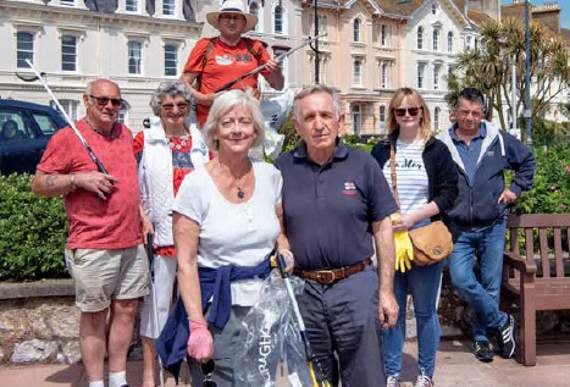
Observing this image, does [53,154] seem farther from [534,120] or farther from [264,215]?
[534,120]

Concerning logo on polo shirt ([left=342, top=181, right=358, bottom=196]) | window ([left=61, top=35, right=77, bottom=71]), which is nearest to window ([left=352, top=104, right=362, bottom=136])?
window ([left=61, top=35, right=77, bottom=71])

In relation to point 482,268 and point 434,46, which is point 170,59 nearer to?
point 434,46

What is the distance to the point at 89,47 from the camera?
3906 centimetres

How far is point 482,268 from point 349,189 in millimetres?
2296

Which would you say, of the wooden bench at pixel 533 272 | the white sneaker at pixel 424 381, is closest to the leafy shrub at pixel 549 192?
the wooden bench at pixel 533 272

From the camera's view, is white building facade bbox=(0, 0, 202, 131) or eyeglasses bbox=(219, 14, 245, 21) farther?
white building facade bbox=(0, 0, 202, 131)

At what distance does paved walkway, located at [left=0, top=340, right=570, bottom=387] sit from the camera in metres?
4.95

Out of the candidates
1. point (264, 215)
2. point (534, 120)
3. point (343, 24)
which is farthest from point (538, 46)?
point (264, 215)

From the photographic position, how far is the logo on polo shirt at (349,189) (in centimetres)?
334

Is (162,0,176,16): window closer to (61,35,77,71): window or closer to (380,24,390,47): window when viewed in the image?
(61,35,77,71): window

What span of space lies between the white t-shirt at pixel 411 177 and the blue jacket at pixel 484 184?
0.73 m

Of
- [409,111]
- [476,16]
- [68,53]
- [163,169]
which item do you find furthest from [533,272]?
[476,16]

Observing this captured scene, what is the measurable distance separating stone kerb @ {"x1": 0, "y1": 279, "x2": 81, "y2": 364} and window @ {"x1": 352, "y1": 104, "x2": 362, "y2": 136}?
49.2 meters

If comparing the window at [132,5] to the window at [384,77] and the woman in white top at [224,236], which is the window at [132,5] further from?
the woman in white top at [224,236]
